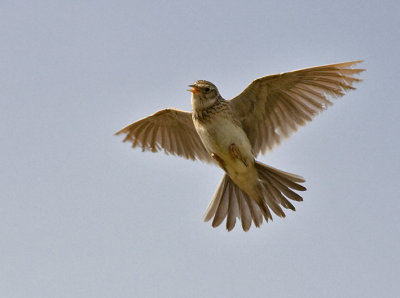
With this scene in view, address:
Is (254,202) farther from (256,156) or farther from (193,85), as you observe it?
(193,85)

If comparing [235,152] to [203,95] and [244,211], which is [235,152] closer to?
[203,95]

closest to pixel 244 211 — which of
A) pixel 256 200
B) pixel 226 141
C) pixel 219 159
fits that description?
pixel 256 200

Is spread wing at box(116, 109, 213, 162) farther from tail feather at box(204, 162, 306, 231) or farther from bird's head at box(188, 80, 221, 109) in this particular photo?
bird's head at box(188, 80, 221, 109)

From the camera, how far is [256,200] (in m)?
9.48

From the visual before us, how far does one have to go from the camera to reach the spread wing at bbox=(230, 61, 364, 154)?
874cm

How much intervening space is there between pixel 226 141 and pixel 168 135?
190cm

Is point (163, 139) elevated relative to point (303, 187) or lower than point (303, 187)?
elevated

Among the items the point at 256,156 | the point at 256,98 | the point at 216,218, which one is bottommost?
the point at 216,218

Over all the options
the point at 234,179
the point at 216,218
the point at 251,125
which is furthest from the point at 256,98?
the point at 216,218

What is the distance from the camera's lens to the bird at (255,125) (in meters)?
8.76

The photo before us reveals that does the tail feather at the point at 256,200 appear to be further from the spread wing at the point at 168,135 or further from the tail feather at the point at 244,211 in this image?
the spread wing at the point at 168,135

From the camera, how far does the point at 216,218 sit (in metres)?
9.77

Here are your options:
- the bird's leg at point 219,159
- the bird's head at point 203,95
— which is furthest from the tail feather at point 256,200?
the bird's head at point 203,95

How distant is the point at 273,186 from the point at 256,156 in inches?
21.7
